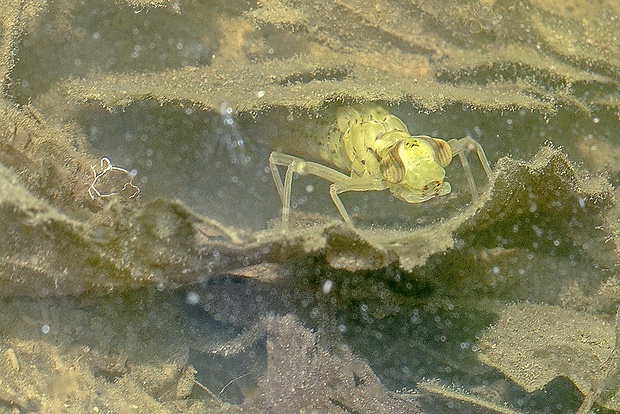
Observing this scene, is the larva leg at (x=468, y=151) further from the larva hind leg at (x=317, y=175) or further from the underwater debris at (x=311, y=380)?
the underwater debris at (x=311, y=380)

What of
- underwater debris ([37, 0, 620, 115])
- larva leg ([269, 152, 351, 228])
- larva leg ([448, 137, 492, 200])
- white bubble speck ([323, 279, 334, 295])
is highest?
underwater debris ([37, 0, 620, 115])

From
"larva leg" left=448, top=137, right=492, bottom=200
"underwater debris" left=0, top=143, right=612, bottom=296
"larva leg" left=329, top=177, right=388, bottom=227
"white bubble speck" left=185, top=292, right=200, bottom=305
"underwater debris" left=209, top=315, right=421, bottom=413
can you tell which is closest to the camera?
"underwater debris" left=0, top=143, right=612, bottom=296

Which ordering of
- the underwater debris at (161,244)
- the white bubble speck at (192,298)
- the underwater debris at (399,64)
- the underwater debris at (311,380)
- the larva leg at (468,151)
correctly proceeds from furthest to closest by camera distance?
the larva leg at (468,151), the underwater debris at (399,64), the white bubble speck at (192,298), the underwater debris at (311,380), the underwater debris at (161,244)

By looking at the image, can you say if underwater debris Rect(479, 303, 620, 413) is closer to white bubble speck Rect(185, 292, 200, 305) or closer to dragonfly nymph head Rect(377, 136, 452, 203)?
dragonfly nymph head Rect(377, 136, 452, 203)

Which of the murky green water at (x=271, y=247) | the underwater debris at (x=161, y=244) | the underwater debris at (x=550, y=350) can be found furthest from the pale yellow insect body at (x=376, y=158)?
the underwater debris at (x=161, y=244)

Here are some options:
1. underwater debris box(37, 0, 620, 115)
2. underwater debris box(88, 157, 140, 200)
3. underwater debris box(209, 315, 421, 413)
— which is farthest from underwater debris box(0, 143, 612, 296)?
underwater debris box(37, 0, 620, 115)

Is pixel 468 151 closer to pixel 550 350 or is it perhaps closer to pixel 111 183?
pixel 550 350

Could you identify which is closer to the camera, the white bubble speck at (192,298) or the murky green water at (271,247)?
the murky green water at (271,247)

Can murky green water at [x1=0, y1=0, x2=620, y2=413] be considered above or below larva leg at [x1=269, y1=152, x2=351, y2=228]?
above

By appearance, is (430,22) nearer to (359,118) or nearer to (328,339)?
(359,118)

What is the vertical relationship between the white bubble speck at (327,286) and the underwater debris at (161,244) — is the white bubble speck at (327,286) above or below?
below
